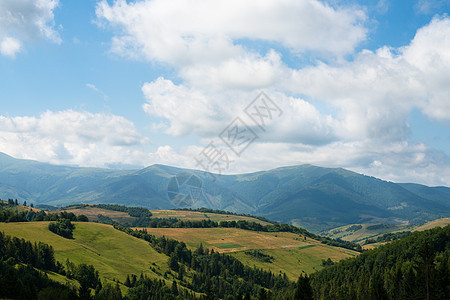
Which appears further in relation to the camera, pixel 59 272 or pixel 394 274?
pixel 59 272

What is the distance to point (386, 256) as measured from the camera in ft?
591

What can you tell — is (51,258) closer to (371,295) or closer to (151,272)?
(151,272)

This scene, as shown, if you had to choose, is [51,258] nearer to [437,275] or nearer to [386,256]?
[437,275]

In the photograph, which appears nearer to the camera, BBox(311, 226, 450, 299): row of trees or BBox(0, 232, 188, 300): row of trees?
BBox(311, 226, 450, 299): row of trees

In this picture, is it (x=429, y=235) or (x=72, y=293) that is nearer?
(x=72, y=293)

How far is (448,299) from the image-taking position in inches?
3285

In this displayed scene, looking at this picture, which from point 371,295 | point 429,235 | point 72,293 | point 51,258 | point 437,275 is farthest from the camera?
point 429,235

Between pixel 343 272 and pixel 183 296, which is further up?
pixel 343 272

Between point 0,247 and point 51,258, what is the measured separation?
2131 centimetres

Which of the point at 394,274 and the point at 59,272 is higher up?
the point at 394,274

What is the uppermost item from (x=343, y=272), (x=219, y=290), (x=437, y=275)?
(x=437, y=275)

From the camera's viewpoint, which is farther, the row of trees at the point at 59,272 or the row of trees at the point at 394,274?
the row of trees at the point at 59,272

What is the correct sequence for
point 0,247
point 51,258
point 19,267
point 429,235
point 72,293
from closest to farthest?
point 72,293 → point 19,267 → point 0,247 → point 51,258 → point 429,235

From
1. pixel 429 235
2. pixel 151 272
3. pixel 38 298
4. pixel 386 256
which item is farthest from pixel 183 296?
pixel 429 235
